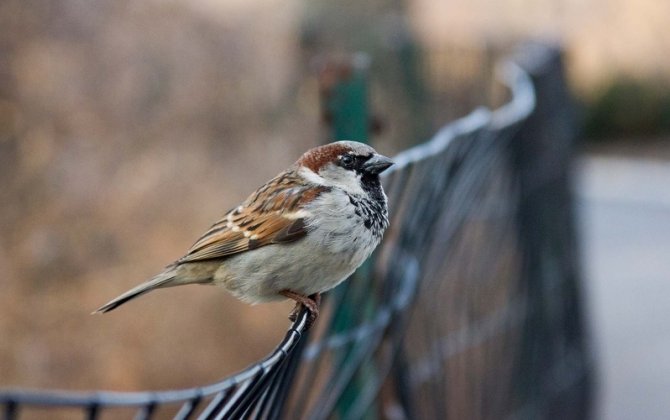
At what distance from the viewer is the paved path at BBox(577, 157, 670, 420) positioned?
16.8ft

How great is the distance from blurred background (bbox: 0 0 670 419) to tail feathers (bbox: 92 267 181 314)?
1756 millimetres

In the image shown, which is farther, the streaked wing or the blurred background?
the blurred background

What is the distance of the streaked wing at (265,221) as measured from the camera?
1.62 m

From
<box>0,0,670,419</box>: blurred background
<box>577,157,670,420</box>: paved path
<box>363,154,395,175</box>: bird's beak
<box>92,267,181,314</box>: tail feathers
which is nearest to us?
<box>92,267,181,314</box>: tail feathers

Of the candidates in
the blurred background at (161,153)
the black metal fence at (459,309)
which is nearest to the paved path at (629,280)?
the blurred background at (161,153)

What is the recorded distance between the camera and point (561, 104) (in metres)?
4.28

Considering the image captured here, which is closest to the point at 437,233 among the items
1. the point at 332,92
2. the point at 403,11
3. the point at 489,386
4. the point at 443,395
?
the point at 332,92

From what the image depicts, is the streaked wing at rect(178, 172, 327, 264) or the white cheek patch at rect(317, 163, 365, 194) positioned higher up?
the white cheek patch at rect(317, 163, 365, 194)

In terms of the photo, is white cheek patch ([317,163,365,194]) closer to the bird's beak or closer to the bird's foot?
the bird's beak

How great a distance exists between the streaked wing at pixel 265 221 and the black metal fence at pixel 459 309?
0.19 metres

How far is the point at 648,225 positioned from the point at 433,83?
A: 3.50 metres

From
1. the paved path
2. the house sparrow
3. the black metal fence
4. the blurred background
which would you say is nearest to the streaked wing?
the house sparrow

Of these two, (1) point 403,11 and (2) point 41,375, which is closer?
(2) point 41,375

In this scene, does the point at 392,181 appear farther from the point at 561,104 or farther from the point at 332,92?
the point at 561,104
